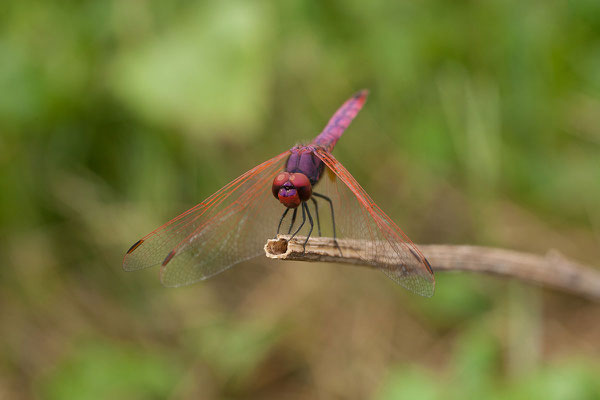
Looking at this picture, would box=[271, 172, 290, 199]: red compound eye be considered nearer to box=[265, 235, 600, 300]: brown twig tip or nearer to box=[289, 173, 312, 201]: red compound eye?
box=[289, 173, 312, 201]: red compound eye

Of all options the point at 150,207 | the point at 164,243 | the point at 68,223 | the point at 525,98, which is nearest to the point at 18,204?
the point at 68,223

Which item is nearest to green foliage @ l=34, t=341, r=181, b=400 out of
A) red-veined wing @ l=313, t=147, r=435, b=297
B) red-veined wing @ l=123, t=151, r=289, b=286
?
red-veined wing @ l=123, t=151, r=289, b=286

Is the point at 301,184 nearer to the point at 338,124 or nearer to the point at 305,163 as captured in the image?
the point at 305,163

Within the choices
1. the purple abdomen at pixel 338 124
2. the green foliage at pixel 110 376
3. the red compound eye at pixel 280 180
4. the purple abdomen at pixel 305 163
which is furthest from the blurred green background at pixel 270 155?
the red compound eye at pixel 280 180

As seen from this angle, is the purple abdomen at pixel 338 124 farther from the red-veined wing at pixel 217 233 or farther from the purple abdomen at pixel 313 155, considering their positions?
the red-veined wing at pixel 217 233

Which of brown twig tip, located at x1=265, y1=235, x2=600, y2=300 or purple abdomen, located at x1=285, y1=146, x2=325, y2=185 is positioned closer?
brown twig tip, located at x1=265, y1=235, x2=600, y2=300

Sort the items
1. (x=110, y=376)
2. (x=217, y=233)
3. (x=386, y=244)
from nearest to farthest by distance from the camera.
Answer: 1. (x=386, y=244)
2. (x=217, y=233)
3. (x=110, y=376)

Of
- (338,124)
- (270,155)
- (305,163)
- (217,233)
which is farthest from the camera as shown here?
(270,155)

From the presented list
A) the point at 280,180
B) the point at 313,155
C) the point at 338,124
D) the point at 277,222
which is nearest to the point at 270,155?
the point at 338,124
